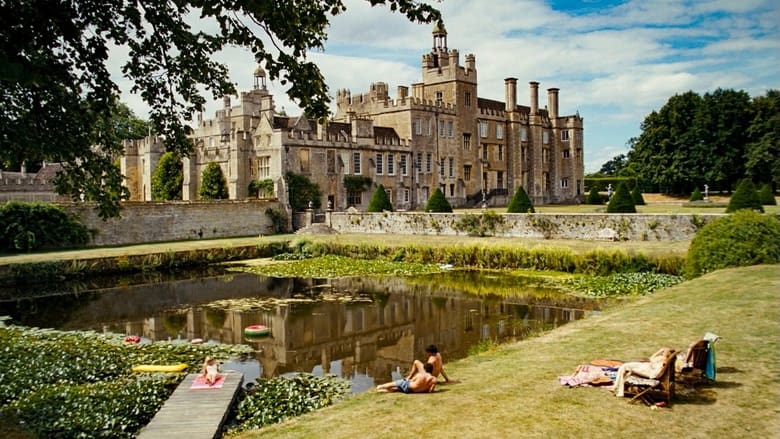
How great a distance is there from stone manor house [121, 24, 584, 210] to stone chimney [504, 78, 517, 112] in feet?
0.27

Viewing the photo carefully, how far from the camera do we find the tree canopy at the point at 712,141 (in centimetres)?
4744

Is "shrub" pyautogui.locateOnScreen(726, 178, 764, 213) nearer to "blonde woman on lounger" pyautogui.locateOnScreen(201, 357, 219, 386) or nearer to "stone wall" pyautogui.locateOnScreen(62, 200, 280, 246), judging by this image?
"stone wall" pyautogui.locateOnScreen(62, 200, 280, 246)

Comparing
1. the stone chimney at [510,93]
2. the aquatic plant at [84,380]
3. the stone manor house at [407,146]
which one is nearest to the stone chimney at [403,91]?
the stone manor house at [407,146]

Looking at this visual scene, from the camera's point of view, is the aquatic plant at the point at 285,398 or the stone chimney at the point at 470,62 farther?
the stone chimney at the point at 470,62

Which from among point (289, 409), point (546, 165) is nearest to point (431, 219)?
point (289, 409)

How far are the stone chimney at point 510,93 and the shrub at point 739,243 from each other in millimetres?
35925

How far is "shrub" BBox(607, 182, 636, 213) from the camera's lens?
28.9 meters

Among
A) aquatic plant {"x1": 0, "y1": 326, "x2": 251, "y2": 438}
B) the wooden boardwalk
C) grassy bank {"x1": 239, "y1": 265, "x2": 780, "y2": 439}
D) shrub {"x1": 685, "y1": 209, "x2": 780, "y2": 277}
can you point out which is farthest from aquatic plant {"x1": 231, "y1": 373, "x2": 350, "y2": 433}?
shrub {"x1": 685, "y1": 209, "x2": 780, "y2": 277}

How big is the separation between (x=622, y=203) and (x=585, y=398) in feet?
77.0

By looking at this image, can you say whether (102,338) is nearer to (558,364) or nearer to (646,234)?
(558,364)

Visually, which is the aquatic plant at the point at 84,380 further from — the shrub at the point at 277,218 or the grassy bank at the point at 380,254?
the shrub at the point at 277,218

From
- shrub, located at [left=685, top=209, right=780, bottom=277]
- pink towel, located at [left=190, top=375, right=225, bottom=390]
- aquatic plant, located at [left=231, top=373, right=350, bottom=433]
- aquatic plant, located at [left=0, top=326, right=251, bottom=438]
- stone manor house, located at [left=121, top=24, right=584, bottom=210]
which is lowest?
aquatic plant, located at [left=231, top=373, right=350, bottom=433]

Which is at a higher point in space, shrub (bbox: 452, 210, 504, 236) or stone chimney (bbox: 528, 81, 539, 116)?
stone chimney (bbox: 528, 81, 539, 116)

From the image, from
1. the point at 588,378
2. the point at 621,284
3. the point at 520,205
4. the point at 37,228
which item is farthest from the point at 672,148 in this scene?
the point at 588,378
